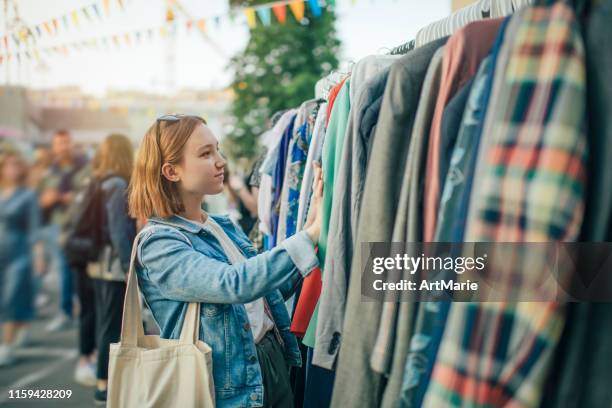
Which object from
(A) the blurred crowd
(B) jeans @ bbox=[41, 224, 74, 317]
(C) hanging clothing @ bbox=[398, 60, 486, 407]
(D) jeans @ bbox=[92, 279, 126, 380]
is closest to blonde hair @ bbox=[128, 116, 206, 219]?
(C) hanging clothing @ bbox=[398, 60, 486, 407]

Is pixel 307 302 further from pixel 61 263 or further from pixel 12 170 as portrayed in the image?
pixel 61 263

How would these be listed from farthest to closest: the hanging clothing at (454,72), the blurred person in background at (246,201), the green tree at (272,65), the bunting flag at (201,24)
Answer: the green tree at (272,65) < the bunting flag at (201,24) < the blurred person in background at (246,201) < the hanging clothing at (454,72)

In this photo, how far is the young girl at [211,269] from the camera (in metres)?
1.71

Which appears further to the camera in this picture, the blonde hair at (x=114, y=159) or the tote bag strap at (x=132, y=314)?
the blonde hair at (x=114, y=159)

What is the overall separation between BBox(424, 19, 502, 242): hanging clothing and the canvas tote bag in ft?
2.66

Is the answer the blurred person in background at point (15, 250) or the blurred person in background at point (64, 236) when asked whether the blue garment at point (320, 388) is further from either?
the blurred person in background at point (15, 250)

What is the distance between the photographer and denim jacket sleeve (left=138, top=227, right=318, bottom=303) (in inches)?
66.1

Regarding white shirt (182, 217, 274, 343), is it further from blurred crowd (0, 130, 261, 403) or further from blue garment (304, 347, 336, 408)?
blurred crowd (0, 130, 261, 403)

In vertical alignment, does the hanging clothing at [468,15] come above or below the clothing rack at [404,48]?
below

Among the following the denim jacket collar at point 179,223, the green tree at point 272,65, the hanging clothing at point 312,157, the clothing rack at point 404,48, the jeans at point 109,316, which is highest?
the green tree at point 272,65

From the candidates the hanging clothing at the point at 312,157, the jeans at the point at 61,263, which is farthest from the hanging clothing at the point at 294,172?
the jeans at the point at 61,263

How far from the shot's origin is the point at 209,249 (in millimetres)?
1945

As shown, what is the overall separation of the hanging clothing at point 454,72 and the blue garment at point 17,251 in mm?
4603

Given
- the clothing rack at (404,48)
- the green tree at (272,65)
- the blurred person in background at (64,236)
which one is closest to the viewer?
the clothing rack at (404,48)
